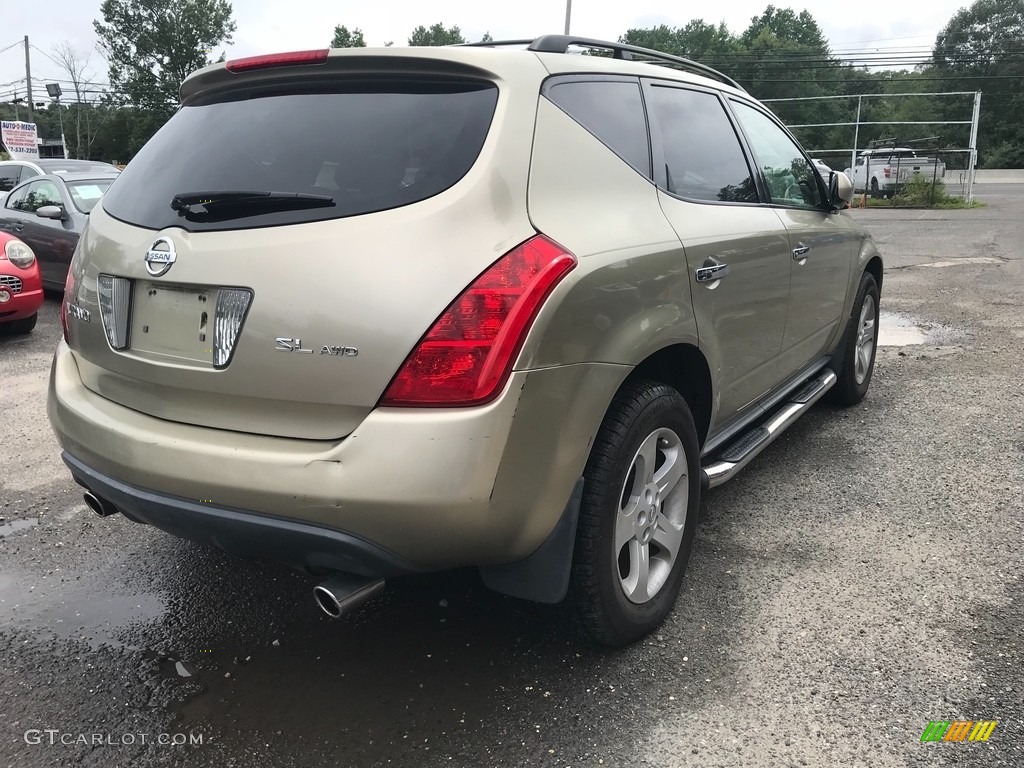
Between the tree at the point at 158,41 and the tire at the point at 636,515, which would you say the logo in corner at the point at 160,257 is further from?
the tree at the point at 158,41

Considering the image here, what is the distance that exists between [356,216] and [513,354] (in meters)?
0.51

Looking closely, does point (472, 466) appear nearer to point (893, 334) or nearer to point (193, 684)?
point (193, 684)

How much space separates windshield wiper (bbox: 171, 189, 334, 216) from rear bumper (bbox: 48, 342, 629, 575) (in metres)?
0.57

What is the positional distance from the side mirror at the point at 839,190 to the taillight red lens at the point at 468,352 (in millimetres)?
2982

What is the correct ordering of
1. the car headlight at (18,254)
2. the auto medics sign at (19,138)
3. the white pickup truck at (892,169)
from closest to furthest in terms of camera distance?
the car headlight at (18,254) → the white pickup truck at (892,169) → the auto medics sign at (19,138)

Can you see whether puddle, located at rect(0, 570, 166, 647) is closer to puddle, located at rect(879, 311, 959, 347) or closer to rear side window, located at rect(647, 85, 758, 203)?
rear side window, located at rect(647, 85, 758, 203)

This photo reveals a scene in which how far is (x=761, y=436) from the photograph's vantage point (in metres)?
3.37

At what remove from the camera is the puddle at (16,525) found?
3.47 m

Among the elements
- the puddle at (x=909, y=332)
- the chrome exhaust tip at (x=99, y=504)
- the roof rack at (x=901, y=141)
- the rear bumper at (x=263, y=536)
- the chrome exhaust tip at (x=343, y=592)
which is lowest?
the puddle at (x=909, y=332)

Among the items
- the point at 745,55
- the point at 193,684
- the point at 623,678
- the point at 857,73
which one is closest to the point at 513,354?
the point at 623,678

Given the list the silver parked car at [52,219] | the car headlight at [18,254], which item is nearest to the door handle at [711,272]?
the car headlight at [18,254]

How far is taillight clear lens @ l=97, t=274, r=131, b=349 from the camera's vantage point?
2257 mm

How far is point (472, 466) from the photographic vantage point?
1.88 metres
